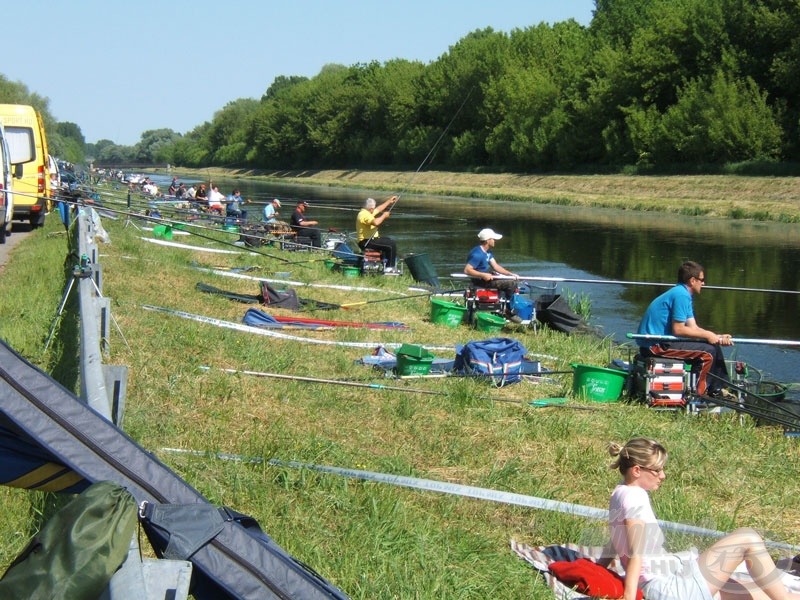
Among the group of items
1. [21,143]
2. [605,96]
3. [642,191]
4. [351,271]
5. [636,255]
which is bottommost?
[636,255]

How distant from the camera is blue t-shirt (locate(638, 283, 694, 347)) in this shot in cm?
967

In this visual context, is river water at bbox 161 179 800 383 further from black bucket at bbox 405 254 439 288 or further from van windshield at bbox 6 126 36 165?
van windshield at bbox 6 126 36 165

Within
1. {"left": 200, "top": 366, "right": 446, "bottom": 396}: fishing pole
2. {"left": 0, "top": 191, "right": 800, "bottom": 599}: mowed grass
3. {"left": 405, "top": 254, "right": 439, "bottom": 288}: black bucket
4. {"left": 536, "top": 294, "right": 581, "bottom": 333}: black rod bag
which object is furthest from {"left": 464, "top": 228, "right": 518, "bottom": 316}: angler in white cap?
{"left": 200, "top": 366, "right": 446, "bottom": 396}: fishing pole

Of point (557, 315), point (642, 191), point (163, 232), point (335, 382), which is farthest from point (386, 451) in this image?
point (642, 191)

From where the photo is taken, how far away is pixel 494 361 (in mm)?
9789

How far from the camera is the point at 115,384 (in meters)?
4.51

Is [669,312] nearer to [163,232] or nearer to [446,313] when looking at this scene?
[446,313]

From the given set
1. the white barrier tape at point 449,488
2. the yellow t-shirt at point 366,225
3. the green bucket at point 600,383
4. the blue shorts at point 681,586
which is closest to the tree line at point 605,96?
the yellow t-shirt at point 366,225

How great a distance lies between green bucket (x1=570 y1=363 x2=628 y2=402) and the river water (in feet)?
11.5

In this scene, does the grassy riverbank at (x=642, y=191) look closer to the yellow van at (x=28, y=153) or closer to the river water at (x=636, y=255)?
the river water at (x=636, y=255)

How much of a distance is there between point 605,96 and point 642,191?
680 inches

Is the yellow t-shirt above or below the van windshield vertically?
below

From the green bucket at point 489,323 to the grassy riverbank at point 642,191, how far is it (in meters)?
11.2

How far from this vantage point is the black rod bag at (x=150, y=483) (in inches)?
105
